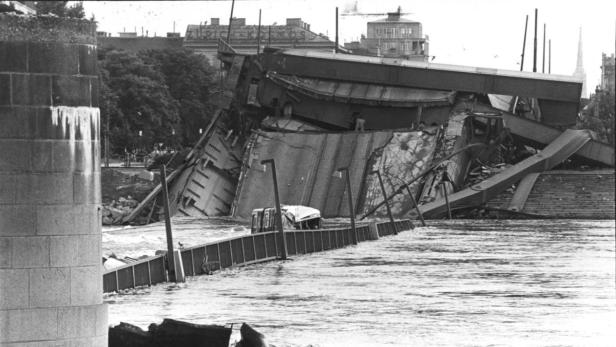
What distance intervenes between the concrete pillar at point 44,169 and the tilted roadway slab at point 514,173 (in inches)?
3552

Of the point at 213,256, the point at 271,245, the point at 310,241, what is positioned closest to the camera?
the point at 213,256

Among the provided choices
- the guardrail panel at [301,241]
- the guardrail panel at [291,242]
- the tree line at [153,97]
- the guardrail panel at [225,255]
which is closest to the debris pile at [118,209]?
the tree line at [153,97]

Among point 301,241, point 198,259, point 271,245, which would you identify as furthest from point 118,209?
point 198,259

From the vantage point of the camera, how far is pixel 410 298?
132ft

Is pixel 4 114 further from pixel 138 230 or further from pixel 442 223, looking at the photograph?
pixel 442 223

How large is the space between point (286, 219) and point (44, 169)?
60.1 m

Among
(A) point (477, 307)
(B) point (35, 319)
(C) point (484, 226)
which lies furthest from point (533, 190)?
(B) point (35, 319)

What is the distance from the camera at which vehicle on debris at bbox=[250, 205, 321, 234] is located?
71938 millimetres

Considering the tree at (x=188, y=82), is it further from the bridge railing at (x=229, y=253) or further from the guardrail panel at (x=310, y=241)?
the guardrail panel at (x=310, y=241)

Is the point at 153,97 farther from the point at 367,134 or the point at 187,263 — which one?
the point at 187,263

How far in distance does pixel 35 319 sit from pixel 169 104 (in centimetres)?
14622

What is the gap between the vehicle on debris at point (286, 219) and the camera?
71.9 metres

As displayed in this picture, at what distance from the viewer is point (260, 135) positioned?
111312mm

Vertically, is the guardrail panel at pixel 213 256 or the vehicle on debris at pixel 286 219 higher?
the guardrail panel at pixel 213 256
